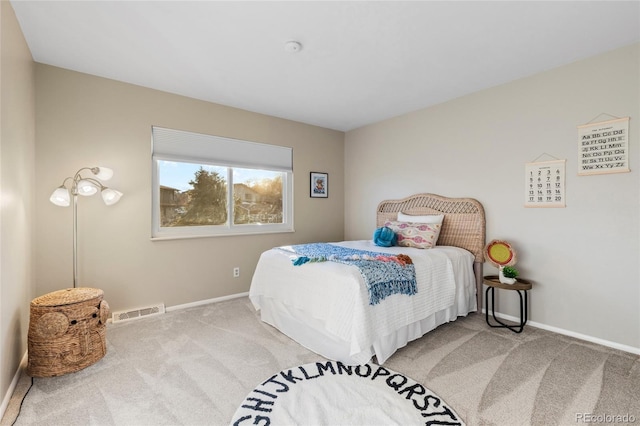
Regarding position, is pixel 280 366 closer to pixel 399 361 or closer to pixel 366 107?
pixel 399 361

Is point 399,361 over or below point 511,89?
below

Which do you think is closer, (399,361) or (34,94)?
(399,361)

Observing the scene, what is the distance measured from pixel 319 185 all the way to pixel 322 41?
8.42ft

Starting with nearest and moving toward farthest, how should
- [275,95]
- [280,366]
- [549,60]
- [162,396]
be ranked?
[162,396] < [280,366] < [549,60] < [275,95]

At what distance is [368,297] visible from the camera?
7.00 ft

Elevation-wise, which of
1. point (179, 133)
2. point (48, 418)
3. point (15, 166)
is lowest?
point (48, 418)

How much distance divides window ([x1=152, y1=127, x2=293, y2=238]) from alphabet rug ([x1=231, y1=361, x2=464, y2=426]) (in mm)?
2270

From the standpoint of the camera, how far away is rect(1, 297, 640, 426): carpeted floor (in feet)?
5.59

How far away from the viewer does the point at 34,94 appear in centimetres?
268

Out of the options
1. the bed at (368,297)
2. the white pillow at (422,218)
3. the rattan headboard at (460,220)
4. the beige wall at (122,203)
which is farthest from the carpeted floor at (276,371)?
the white pillow at (422,218)

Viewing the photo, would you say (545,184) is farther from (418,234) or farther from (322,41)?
(322,41)

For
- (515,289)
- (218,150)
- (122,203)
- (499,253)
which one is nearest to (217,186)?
(218,150)

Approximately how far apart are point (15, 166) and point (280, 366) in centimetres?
234

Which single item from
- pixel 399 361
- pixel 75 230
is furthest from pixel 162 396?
pixel 75 230
